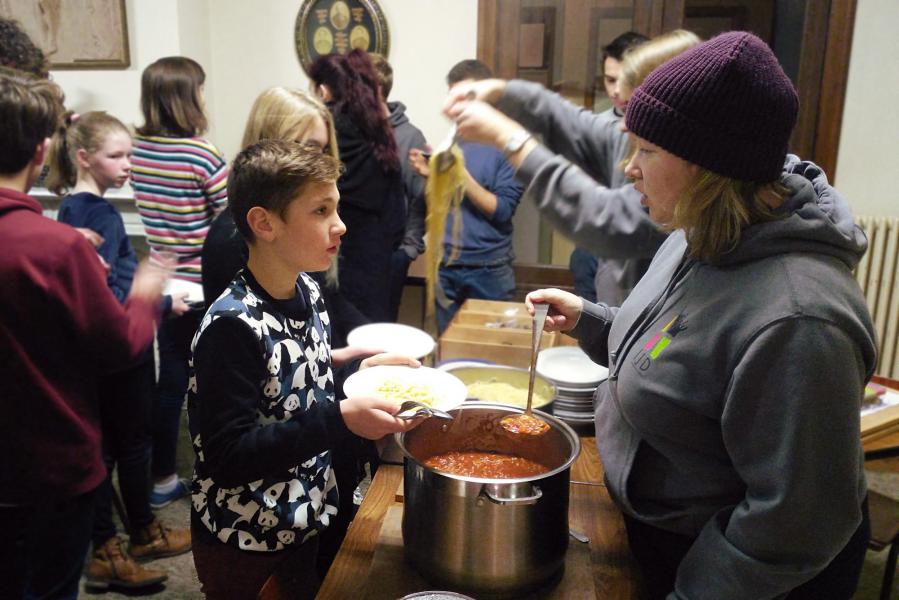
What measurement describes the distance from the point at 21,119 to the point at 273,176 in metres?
0.62

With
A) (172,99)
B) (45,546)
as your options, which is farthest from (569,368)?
(172,99)

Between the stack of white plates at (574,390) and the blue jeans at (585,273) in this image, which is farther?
the blue jeans at (585,273)

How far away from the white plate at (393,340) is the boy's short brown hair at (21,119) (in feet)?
2.74

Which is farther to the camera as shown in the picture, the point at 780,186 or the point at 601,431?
the point at 601,431

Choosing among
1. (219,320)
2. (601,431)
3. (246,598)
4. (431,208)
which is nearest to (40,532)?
(246,598)

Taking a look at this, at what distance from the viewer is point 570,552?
115cm

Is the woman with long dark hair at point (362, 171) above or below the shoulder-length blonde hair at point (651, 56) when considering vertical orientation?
below

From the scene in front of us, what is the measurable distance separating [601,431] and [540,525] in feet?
0.91

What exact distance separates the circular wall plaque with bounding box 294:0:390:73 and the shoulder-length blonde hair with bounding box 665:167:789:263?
10.4 ft

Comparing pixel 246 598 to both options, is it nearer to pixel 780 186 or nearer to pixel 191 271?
pixel 780 186

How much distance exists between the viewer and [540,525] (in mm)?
977

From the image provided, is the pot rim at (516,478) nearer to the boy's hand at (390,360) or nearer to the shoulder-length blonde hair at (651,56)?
the boy's hand at (390,360)

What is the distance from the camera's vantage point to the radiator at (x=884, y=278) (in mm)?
3545

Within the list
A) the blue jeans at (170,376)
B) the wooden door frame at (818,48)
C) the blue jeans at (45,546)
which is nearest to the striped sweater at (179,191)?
the blue jeans at (170,376)
